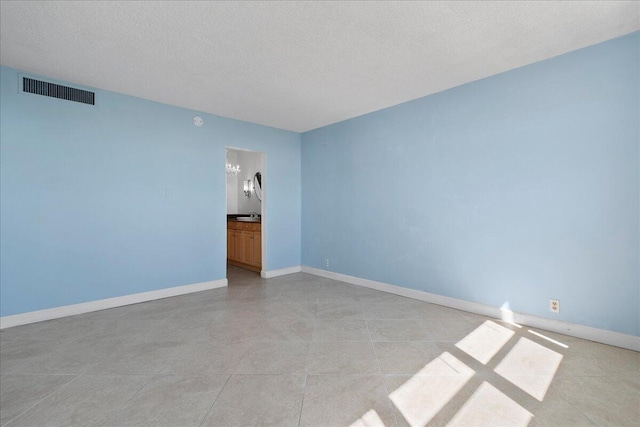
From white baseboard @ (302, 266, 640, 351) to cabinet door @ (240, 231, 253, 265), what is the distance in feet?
7.83

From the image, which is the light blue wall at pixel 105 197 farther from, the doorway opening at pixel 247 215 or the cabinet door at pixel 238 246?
the cabinet door at pixel 238 246

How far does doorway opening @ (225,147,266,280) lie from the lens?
537 cm

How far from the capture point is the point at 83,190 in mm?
3383

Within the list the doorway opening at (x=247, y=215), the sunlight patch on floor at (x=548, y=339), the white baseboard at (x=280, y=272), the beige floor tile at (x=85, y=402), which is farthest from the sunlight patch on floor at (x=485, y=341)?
the doorway opening at (x=247, y=215)

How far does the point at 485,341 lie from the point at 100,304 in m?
4.22

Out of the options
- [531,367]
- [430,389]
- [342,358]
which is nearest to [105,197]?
[342,358]

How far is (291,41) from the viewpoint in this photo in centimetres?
249

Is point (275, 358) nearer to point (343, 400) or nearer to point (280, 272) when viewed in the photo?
point (343, 400)

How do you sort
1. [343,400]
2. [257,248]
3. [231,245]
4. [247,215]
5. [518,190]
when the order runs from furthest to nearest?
1. [247,215]
2. [231,245]
3. [257,248]
4. [518,190]
5. [343,400]

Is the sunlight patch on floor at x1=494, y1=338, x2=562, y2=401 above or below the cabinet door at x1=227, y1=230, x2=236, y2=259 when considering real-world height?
below

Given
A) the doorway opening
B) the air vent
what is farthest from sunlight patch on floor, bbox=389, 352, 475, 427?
the air vent

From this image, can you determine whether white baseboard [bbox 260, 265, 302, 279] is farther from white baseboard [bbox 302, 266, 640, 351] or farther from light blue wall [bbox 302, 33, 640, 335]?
white baseboard [bbox 302, 266, 640, 351]

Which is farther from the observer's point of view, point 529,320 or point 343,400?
point 529,320

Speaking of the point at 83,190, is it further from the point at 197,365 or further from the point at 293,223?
the point at 293,223
